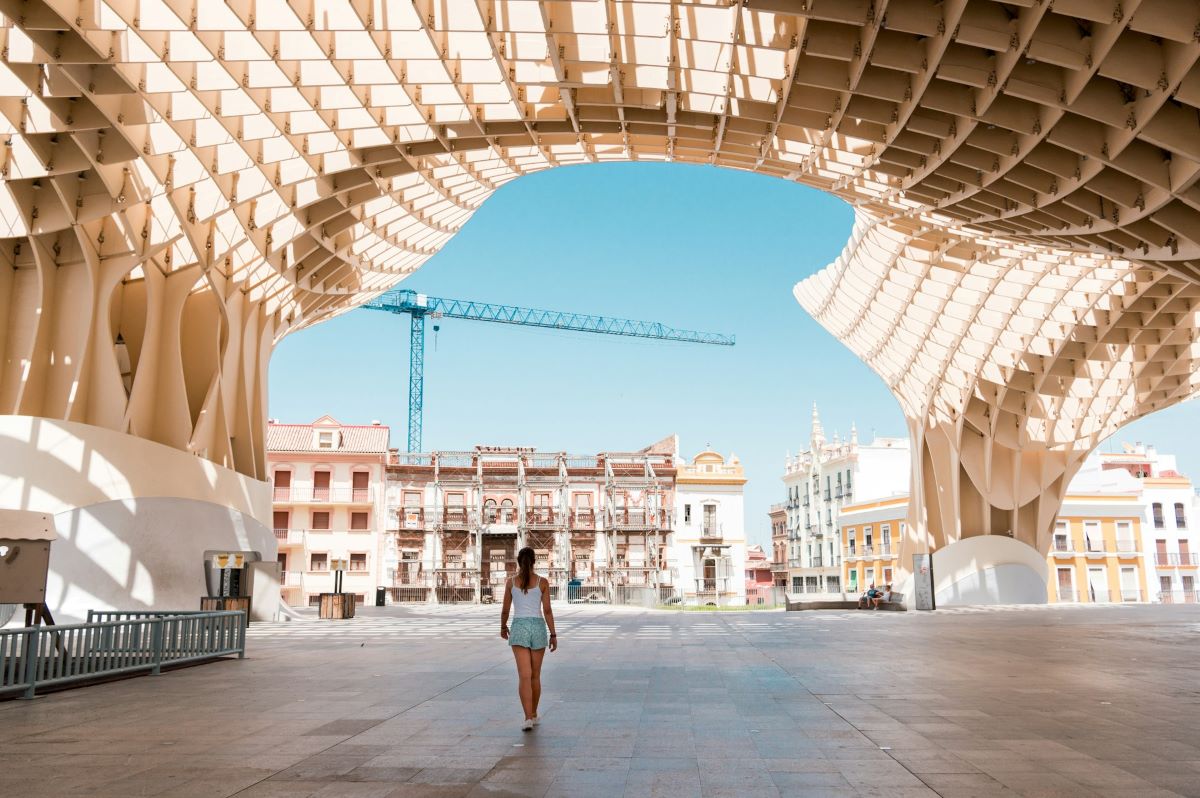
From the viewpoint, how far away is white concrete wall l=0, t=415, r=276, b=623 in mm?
21891

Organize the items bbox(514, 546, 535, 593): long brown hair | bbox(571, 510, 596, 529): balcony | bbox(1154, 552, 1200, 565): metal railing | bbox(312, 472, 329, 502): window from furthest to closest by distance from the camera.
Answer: bbox(1154, 552, 1200, 565): metal railing → bbox(571, 510, 596, 529): balcony → bbox(312, 472, 329, 502): window → bbox(514, 546, 535, 593): long brown hair

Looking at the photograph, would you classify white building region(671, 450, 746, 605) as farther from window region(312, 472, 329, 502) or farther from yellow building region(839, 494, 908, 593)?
window region(312, 472, 329, 502)

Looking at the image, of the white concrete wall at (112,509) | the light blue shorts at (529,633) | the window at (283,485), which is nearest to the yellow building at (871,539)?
the window at (283,485)

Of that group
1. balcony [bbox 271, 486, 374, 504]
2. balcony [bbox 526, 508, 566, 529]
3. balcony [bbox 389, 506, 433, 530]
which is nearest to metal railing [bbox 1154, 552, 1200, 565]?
balcony [bbox 526, 508, 566, 529]

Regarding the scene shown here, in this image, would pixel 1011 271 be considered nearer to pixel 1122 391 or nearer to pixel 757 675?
pixel 1122 391

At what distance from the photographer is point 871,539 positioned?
7456 cm

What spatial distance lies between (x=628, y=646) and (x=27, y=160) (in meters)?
17.3

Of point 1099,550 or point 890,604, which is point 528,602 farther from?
point 1099,550

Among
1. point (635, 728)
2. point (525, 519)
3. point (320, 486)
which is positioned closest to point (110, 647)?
point (635, 728)

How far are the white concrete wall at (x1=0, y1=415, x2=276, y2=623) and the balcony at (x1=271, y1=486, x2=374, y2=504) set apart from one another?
31357mm

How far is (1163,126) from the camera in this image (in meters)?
16.7

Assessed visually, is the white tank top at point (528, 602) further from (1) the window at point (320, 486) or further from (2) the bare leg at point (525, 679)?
(1) the window at point (320, 486)

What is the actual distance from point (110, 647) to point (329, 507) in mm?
46755

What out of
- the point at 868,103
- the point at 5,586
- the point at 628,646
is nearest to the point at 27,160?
the point at 5,586
